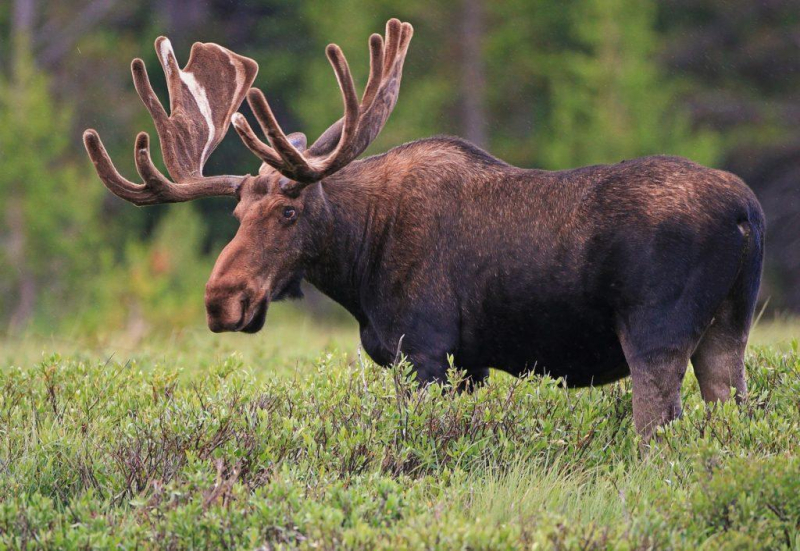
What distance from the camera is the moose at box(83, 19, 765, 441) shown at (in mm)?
5469

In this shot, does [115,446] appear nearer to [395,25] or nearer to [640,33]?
[395,25]

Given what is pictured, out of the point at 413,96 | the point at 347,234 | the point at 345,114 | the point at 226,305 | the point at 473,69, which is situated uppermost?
the point at 345,114

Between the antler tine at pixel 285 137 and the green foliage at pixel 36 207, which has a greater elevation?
the antler tine at pixel 285 137

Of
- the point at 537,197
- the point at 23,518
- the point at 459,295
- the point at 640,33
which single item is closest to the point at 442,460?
the point at 459,295

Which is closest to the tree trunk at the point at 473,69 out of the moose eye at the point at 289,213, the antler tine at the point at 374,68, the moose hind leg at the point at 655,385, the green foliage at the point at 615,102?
the green foliage at the point at 615,102

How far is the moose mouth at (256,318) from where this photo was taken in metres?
6.04

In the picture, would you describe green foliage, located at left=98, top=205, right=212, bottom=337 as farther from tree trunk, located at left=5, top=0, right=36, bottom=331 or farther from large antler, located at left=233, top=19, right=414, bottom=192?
large antler, located at left=233, top=19, right=414, bottom=192

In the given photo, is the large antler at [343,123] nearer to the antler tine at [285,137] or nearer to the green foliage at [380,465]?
the antler tine at [285,137]

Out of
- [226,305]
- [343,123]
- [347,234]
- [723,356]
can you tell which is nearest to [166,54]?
[343,123]

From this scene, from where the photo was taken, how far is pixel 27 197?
19.4 metres

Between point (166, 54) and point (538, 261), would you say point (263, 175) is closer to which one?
point (166, 54)

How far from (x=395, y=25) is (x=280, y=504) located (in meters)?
2.86

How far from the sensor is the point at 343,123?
6.31 m

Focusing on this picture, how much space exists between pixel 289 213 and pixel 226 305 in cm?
62
